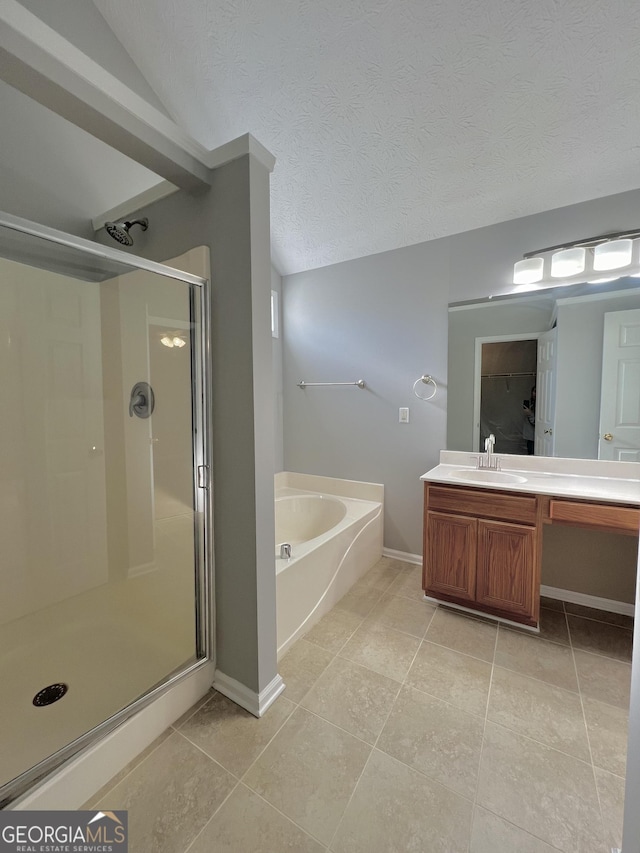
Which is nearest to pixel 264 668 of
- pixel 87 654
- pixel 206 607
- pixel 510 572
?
pixel 206 607

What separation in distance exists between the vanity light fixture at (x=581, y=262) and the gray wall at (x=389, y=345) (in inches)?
3.1

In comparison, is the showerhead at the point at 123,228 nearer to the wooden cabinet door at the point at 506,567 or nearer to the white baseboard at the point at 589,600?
the wooden cabinet door at the point at 506,567

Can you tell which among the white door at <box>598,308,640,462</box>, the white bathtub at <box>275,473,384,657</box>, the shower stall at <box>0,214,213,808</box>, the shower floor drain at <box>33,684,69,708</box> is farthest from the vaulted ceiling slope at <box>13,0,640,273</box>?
the shower floor drain at <box>33,684,69,708</box>

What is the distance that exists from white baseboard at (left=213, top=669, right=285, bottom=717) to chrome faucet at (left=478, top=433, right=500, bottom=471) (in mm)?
1746

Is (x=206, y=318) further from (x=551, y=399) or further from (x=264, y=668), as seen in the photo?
(x=551, y=399)

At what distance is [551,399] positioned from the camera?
212cm

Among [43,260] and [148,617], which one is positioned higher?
[43,260]

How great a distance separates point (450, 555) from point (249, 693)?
1269 millimetres

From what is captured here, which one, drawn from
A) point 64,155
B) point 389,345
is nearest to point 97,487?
point 64,155

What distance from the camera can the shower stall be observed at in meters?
1.37

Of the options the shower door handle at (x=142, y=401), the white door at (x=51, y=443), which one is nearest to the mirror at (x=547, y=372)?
the shower door handle at (x=142, y=401)

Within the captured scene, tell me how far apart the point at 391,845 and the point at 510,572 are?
1274 mm

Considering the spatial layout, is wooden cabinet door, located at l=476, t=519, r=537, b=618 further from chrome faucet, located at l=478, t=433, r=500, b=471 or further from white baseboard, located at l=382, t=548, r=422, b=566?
white baseboard, located at l=382, t=548, r=422, b=566

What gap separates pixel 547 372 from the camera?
213 cm
